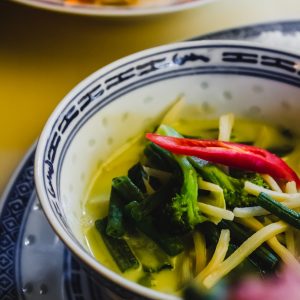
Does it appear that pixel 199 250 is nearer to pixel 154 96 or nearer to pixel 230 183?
pixel 230 183

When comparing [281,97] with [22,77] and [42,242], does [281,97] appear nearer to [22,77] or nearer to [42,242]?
[42,242]

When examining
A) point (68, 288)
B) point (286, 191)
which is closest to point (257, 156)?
point (286, 191)

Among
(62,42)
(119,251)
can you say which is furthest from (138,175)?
(62,42)

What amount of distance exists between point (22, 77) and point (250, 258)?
2.76 feet

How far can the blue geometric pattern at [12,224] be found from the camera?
0.94m

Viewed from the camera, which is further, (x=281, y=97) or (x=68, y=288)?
(x=281, y=97)

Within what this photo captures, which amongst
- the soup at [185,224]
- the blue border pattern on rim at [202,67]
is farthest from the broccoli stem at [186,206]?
the blue border pattern on rim at [202,67]

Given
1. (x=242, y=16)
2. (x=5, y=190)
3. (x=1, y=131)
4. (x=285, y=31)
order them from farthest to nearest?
(x=242, y=16) → (x=285, y=31) → (x=1, y=131) → (x=5, y=190)

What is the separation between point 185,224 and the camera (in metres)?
0.88

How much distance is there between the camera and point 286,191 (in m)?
0.98

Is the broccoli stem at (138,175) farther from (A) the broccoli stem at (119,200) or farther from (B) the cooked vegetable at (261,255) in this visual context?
(B) the cooked vegetable at (261,255)

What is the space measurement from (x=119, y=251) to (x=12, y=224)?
0.78 feet

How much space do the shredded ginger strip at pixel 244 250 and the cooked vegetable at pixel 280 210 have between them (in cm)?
1

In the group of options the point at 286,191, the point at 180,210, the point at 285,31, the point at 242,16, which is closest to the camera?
the point at 180,210
